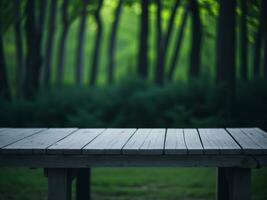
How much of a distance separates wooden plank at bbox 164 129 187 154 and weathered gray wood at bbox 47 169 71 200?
2.84 feet

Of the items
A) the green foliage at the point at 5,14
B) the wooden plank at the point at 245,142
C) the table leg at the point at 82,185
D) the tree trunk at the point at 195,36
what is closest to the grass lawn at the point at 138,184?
the table leg at the point at 82,185

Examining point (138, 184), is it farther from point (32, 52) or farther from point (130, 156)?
point (32, 52)

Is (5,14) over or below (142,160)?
over

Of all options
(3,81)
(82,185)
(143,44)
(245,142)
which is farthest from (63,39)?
(245,142)

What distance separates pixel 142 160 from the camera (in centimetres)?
374

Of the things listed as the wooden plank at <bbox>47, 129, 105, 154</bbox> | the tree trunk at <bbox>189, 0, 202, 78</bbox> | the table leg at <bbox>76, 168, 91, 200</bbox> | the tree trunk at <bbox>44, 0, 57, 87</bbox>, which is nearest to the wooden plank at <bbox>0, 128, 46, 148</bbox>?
the wooden plank at <bbox>47, 129, 105, 154</bbox>

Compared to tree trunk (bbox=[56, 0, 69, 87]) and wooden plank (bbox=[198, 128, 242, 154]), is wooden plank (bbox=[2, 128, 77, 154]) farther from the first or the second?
tree trunk (bbox=[56, 0, 69, 87])

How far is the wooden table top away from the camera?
3688 mm

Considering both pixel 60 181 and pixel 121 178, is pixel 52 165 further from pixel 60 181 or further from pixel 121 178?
pixel 121 178

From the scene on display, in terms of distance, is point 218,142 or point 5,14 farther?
point 5,14

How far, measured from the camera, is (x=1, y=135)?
466cm

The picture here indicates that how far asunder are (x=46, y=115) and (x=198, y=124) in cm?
377

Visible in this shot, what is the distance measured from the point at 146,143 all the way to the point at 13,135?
4.76 ft

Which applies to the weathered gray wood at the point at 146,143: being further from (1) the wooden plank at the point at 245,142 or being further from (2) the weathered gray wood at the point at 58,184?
(1) the wooden plank at the point at 245,142
